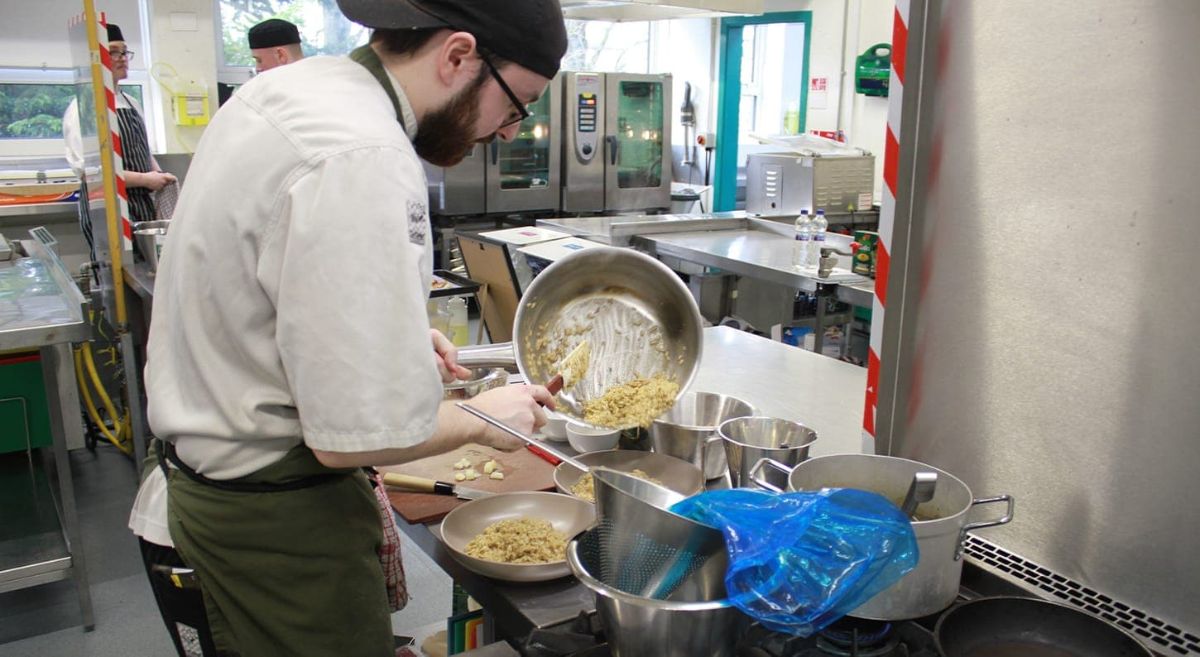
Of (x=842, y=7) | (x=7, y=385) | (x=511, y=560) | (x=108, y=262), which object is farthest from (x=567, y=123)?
(x=511, y=560)

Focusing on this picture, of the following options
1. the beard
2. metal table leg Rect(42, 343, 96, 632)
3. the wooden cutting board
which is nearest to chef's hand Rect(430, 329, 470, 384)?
the wooden cutting board

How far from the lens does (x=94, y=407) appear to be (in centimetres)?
439

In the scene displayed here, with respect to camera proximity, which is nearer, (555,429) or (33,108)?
(555,429)

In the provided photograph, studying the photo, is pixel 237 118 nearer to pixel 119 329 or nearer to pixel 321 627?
pixel 321 627

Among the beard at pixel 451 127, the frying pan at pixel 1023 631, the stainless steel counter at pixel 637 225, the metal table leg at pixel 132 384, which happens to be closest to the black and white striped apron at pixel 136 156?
the metal table leg at pixel 132 384

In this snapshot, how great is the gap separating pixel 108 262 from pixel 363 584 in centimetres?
328

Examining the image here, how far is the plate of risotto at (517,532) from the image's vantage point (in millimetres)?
1385

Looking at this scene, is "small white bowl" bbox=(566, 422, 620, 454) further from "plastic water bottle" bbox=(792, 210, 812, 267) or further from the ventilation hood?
the ventilation hood

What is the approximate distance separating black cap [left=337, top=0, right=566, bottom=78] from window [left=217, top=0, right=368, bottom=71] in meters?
5.66

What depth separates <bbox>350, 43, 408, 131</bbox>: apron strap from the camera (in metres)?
1.16

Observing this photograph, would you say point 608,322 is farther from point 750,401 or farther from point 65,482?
point 65,482

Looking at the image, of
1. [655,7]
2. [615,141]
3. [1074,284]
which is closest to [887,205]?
[1074,284]

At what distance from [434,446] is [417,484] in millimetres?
559

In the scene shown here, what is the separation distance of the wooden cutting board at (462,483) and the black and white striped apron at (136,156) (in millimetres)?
3302
